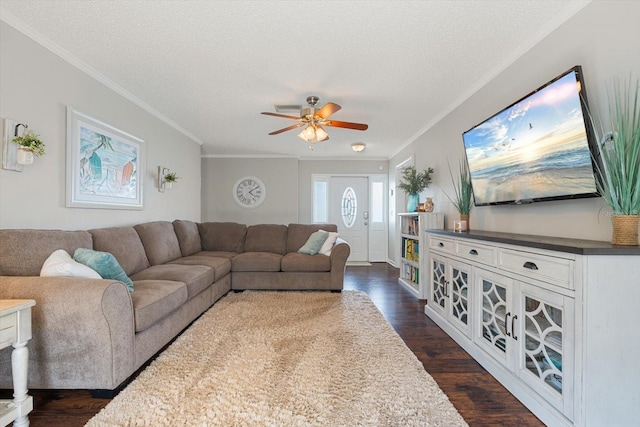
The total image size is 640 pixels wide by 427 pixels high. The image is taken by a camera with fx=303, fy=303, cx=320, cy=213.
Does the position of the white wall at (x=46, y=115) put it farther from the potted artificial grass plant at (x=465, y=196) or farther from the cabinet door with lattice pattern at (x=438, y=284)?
the potted artificial grass plant at (x=465, y=196)

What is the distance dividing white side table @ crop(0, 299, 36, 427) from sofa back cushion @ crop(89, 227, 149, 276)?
1.31 m

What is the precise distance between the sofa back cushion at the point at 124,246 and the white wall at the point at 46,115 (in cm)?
24

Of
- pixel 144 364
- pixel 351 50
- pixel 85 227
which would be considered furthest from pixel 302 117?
pixel 144 364

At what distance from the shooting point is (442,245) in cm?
288

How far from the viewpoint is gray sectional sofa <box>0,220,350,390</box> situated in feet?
5.40

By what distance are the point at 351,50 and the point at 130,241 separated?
8.93 ft

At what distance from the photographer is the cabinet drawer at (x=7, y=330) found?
1.33 metres

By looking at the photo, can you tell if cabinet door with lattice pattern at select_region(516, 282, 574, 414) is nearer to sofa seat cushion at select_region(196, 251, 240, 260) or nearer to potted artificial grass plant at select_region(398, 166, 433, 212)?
potted artificial grass plant at select_region(398, 166, 433, 212)

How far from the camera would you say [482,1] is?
183 centimetres

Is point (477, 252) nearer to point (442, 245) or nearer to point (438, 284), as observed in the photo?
point (442, 245)

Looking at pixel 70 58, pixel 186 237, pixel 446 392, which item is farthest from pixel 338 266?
pixel 70 58

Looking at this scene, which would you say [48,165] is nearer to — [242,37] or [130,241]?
[130,241]

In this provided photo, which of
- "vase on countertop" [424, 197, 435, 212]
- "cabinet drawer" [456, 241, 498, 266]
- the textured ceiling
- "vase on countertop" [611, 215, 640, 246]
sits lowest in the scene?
"cabinet drawer" [456, 241, 498, 266]

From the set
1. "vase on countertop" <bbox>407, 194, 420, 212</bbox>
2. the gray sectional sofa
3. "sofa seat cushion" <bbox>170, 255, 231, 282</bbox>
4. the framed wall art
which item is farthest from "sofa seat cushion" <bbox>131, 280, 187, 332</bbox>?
"vase on countertop" <bbox>407, 194, 420, 212</bbox>
